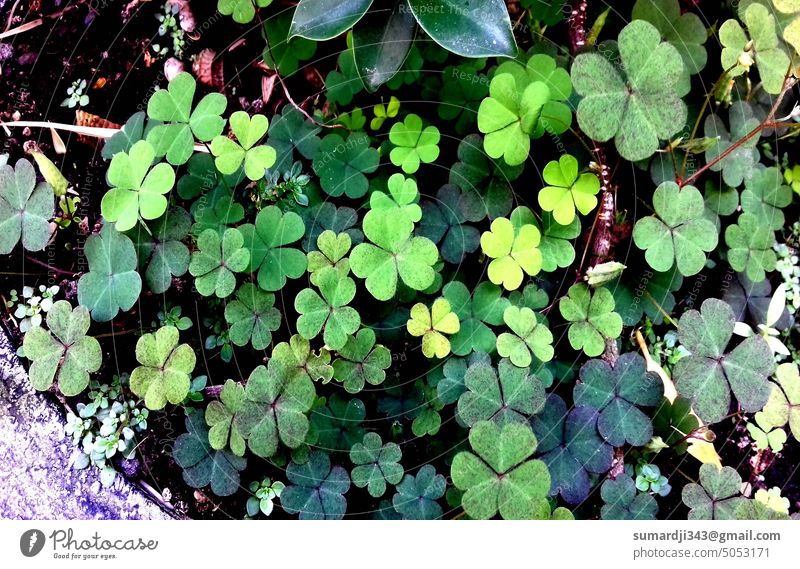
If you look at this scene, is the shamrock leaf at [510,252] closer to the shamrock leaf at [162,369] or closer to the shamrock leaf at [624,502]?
the shamrock leaf at [624,502]

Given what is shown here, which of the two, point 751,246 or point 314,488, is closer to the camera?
point 314,488

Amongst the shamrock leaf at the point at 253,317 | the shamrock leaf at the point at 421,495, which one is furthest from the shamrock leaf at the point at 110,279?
the shamrock leaf at the point at 421,495

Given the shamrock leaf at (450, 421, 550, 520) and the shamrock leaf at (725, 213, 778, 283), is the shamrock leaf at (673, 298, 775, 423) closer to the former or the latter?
the shamrock leaf at (725, 213, 778, 283)

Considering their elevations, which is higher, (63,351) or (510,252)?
(510,252)

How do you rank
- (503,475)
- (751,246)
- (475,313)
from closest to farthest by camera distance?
(503,475) → (475,313) → (751,246)

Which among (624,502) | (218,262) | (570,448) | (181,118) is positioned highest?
(181,118)

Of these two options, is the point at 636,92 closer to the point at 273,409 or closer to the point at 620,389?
the point at 620,389

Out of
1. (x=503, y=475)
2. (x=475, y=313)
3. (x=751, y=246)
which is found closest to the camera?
(x=503, y=475)

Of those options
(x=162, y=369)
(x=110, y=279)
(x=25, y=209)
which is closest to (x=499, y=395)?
(x=162, y=369)
